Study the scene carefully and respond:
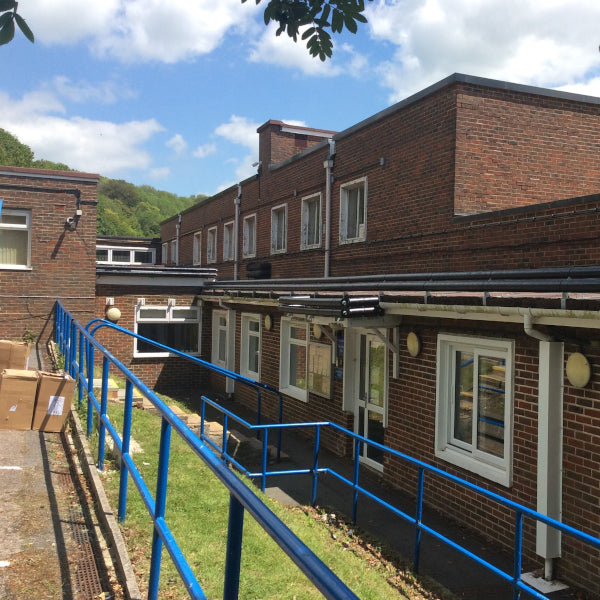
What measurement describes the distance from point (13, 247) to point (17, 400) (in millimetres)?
8618

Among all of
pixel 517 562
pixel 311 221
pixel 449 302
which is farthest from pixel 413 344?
pixel 311 221

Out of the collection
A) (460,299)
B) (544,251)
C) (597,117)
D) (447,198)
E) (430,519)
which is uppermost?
(597,117)

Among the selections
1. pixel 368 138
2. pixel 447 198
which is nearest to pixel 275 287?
pixel 368 138

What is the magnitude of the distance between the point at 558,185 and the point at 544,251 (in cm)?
304

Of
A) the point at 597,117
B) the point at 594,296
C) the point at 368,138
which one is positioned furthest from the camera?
the point at 368,138

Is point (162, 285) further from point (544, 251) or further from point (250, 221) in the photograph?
point (544, 251)

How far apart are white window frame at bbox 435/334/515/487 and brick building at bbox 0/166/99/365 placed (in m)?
9.32

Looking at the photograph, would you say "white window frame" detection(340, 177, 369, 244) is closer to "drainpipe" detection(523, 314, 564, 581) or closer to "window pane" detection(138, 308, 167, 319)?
"window pane" detection(138, 308, 167, 319)

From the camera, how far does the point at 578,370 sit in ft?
18.9

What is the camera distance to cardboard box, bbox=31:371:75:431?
20.4 ft

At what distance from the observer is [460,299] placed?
678 centimetres

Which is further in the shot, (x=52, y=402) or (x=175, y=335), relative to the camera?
(x=175, y=335)

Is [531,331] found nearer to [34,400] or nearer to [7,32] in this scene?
[7,32]

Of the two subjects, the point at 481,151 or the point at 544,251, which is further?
the point at 481,151
